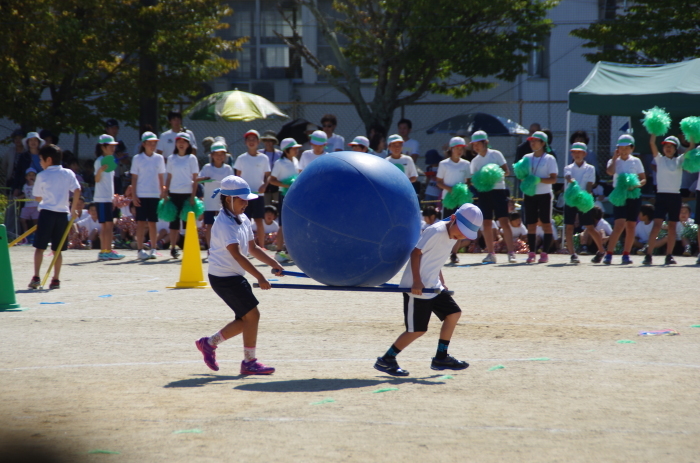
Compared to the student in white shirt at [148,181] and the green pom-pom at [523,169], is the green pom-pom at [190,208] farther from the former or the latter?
the green pom-pom at [523,169]

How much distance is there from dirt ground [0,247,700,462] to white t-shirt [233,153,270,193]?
355 centimetres

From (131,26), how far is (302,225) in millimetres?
16228

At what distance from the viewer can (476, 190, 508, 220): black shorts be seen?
13.8 metres

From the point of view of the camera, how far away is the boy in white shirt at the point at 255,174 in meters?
14.1

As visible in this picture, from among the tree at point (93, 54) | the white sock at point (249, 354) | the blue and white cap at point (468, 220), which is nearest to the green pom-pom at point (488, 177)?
the blue and white cap at point (468, 220)

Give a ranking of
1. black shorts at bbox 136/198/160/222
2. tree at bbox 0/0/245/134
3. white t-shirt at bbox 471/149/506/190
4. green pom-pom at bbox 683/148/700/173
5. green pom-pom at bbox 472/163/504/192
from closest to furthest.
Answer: green pom-pom at bbox 683/148/700/173 < green pom-pom at bbox 472/163/504/192 < white t-shirt at bbox 471/149/506/190 < black shorts at bbox 136/198/160/222 < tree at bbox 0/0/245/134

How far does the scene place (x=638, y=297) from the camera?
1028cm

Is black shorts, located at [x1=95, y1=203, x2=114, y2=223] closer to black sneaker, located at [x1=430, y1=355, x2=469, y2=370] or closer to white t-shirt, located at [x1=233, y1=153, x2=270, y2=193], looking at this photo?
white t-shirt, located at [x1=233, y1=153, x2=270, y2=193]

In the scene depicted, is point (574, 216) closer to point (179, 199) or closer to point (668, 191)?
point (668, 191)

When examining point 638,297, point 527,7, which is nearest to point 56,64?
point 527,7

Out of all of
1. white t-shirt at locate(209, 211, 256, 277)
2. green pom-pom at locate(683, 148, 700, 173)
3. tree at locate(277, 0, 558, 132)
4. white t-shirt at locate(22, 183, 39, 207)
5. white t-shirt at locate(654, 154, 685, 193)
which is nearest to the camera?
white t-shirt at locate(209, 211, 256, 277)

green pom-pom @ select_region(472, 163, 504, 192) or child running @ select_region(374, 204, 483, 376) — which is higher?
green pom-pom @ select_region(472, 163, 504, 192)

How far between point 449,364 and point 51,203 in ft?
22.2

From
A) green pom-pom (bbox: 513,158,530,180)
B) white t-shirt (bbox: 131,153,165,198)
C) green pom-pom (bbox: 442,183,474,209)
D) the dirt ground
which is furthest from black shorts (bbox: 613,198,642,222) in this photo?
white t-shirt (bbox: 131,153,165,198)
